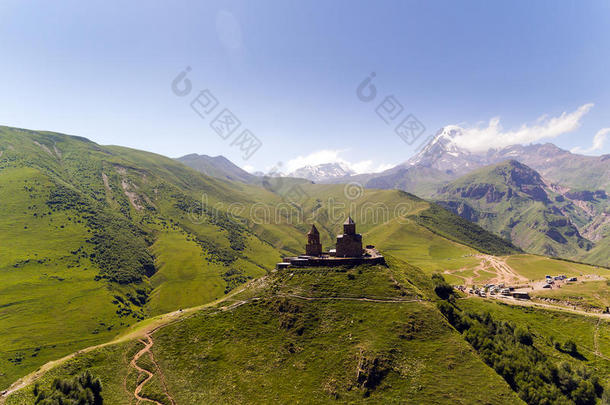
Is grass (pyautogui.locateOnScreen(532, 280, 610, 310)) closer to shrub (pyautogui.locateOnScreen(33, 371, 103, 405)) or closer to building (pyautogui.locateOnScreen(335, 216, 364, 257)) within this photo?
building (pyautogui.locateOnScreen(335, 216, 364, 257))

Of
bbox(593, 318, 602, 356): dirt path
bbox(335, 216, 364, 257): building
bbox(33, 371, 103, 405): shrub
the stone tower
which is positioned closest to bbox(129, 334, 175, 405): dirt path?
bbox(33, 371, 103, 405): shrub

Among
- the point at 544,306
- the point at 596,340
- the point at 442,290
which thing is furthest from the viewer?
the point at 544,306

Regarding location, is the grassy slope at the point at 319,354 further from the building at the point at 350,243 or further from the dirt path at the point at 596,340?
the dirt path at the point at 596,340

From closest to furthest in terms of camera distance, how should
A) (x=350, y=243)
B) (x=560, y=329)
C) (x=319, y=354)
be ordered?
(x=319, y=354)
(x=560, y=329)
(x=350, y=243)

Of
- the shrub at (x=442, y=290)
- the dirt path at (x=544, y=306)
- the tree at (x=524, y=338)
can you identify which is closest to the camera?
the tree at (x=524, y=338)

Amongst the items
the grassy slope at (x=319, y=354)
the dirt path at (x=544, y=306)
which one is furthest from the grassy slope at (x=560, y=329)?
the grassy slope at (x=319, y=354)

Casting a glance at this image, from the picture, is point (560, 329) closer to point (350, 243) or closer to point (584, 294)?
point (584, 294)

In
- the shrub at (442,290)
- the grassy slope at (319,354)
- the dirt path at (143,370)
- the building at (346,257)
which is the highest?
the building at (346,257)

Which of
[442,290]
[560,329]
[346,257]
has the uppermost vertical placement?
[346,257]

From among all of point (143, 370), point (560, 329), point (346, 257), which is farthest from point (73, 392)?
point (560, 329)

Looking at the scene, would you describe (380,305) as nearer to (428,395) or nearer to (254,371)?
(428,395)
